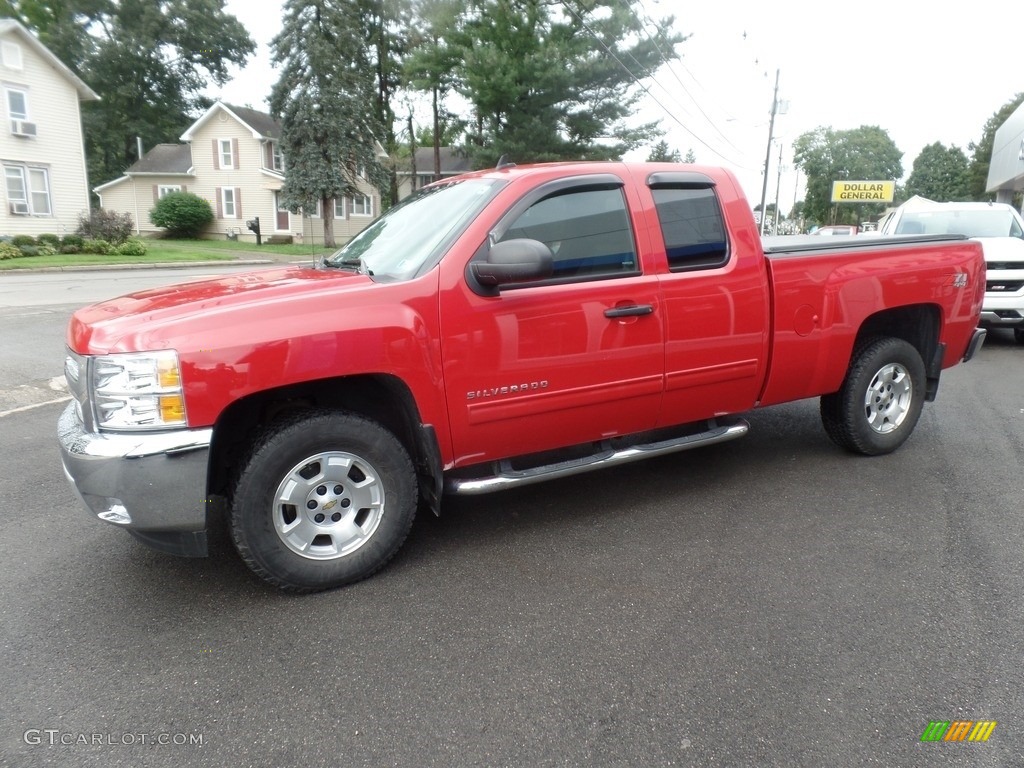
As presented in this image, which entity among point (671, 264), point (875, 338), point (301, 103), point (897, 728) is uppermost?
point (301, 103)

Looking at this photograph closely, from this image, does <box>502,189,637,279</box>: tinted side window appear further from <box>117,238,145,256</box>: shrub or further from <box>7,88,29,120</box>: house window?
<box>7,88,29,120</box>: house window

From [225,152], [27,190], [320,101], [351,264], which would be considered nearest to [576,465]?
[351,264]

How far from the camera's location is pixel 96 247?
1056 inches

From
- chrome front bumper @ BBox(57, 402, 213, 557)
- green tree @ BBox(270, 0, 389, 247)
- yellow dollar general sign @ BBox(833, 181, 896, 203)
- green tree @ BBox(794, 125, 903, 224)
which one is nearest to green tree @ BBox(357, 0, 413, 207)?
green tree @ BBox(270, 0, 389, 247)

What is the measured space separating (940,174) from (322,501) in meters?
97.1

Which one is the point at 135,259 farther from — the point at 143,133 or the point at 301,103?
the point at 143,133

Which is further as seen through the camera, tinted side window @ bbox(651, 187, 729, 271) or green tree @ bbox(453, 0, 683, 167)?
green tree @ bbox(453, 0, 683, 167)

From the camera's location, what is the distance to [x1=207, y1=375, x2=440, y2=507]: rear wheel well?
3.30 meters

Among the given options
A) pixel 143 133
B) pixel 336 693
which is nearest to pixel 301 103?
pixel 143 133

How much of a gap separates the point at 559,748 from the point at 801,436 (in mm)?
4048

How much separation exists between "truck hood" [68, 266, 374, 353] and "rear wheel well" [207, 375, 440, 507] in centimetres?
40

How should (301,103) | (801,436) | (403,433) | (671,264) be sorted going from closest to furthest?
(403,433), (671,264), (801,436), (301,103)

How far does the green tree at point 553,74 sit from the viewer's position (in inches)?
1040

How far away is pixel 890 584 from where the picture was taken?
136 inches
